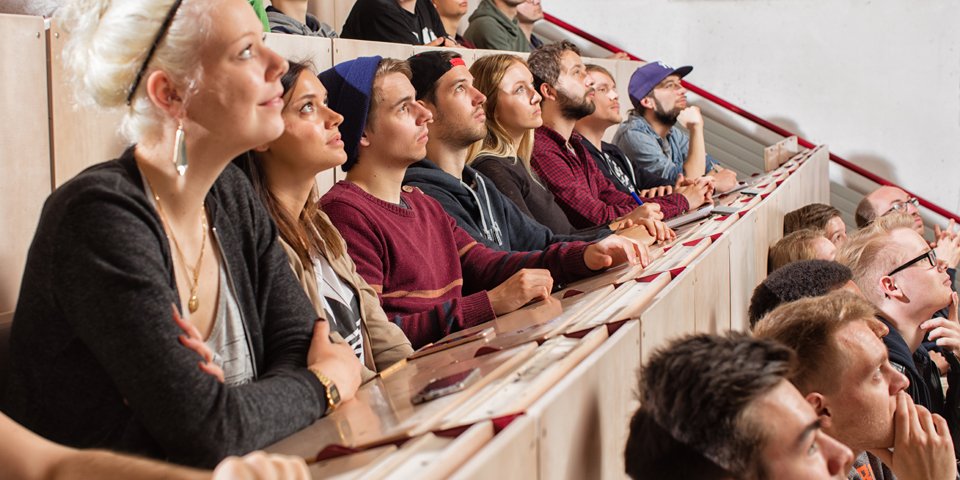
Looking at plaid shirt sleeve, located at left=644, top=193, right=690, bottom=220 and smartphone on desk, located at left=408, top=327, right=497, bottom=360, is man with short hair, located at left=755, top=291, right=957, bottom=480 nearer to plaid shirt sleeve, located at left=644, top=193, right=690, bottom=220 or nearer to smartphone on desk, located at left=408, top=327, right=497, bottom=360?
smartphone on desk, located at left=408, top=327, right=497, bottom=360

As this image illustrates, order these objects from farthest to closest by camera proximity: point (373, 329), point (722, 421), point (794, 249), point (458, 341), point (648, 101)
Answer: point (648, 101) → point (794, 249) → point (373, 329) → point (458, 341) → point (722, 421)

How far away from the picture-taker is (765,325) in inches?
63.9

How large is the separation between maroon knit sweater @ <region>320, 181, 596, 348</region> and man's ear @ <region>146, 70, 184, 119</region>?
2.38ft

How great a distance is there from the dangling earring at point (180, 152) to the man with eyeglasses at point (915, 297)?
1738mm

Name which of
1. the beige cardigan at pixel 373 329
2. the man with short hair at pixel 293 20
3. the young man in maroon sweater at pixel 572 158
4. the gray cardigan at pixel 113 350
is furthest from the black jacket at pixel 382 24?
the gray cardigan at pixel 113 350

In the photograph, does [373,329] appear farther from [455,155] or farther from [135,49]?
[455,155]

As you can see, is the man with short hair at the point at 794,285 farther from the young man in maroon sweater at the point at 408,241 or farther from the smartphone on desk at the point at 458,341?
the smartphone on desk at the point at 458,341

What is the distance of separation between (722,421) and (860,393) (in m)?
0.66

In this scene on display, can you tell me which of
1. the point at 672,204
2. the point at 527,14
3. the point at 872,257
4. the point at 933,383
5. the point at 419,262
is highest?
the point at 419,262

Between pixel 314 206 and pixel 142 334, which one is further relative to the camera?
pixel 314 206

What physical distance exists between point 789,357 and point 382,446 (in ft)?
1.36

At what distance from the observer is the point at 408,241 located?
6.35ft

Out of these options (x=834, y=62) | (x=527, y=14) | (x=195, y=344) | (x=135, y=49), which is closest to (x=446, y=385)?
(x=195, y=344)

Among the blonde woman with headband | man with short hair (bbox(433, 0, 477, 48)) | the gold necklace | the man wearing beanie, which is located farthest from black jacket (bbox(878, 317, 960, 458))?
man with short hair (bbox(433, 0, 477, 48))
